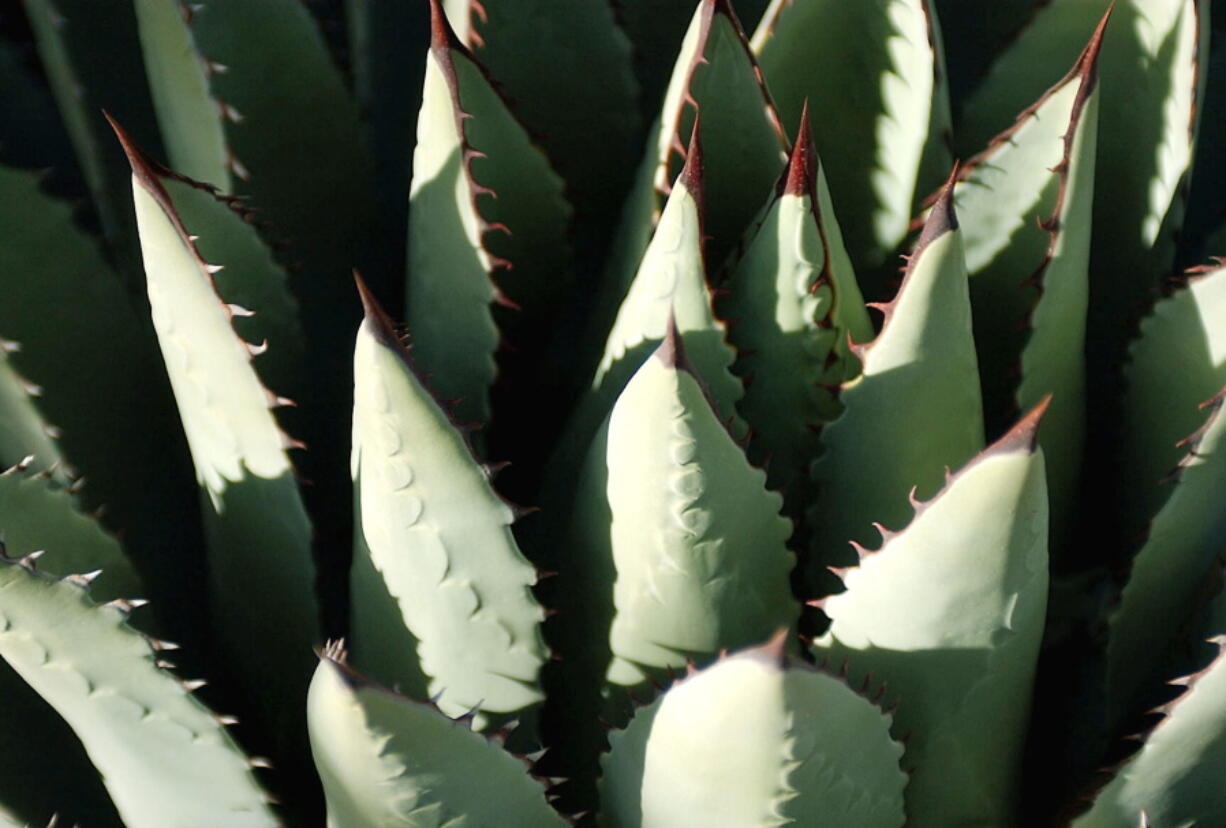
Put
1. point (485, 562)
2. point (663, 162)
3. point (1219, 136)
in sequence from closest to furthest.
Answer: point (485, 562)
point (663, 162)
point (1219, 136)

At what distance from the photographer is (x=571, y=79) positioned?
917 millimetres

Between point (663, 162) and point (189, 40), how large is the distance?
28 centimetres

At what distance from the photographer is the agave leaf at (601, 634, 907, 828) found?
0.58 m

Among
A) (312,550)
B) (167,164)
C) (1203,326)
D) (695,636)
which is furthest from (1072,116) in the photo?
(167,164)

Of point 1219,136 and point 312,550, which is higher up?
point 1219,136

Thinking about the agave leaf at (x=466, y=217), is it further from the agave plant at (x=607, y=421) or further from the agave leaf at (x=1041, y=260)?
the agave leaf at (x=1041, y=260)

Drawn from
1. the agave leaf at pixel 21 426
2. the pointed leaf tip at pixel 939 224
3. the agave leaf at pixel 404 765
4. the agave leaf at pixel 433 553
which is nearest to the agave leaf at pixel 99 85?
the agave leaf at pixel 21 426

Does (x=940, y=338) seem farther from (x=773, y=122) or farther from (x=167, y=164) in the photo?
(x=167, y=164)

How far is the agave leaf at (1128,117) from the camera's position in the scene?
0.84 metres

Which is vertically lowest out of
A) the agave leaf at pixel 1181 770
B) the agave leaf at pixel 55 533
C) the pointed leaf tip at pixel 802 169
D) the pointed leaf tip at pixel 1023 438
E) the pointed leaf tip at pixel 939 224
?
the agave leaf at pixel 1181 770

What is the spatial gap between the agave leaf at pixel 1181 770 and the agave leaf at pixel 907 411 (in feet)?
0.52

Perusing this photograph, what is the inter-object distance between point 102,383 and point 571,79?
356 mm

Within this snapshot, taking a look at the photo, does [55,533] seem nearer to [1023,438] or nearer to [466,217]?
[466,217]

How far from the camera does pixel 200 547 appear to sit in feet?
2.97
